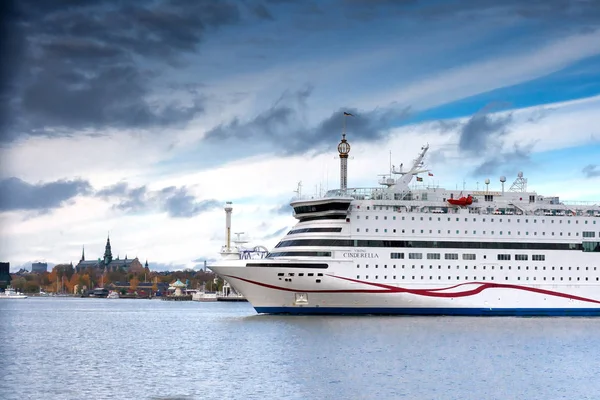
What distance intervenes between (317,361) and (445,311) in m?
21.8

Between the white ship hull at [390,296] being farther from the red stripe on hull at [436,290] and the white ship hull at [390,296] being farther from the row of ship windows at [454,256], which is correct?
the row of ship windows at [454,256]

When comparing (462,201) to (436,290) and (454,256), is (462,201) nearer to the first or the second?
(454,256)

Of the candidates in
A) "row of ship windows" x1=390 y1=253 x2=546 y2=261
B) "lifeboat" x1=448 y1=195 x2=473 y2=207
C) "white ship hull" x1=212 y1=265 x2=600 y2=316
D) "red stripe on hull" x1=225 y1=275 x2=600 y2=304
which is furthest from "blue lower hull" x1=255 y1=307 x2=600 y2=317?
"lifeboat" x1=448 y1=195 x2=473 y2=207

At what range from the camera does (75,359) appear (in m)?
37.0

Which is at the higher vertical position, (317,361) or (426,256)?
(426,256)

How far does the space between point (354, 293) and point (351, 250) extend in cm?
272

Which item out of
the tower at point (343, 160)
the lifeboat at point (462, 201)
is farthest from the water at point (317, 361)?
the tower at point (343, 160)

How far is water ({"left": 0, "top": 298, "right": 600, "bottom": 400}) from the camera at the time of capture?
2839 centimetres

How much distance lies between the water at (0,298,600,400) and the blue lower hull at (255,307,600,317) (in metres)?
0.81

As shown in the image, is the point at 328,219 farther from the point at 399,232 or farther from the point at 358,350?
the point at 358,350

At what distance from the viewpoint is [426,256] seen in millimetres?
54656

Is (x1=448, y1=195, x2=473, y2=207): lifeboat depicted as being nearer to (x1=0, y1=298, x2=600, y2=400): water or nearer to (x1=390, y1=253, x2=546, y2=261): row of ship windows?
(x1=390, y1=253, x2=546, y2=261): row of ship windows

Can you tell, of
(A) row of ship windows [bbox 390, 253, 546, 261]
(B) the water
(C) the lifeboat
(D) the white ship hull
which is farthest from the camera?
(C) the lifeboat

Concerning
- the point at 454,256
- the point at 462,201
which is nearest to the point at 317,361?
the point at 454,256
